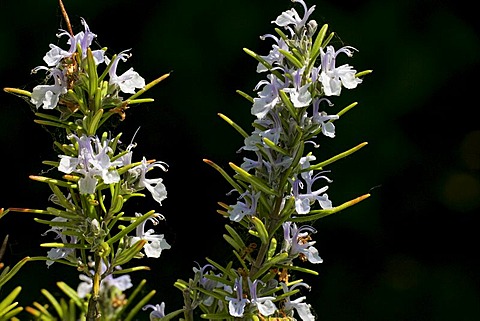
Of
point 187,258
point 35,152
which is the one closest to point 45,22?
point 35,152

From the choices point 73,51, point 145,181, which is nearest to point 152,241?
point 145,181

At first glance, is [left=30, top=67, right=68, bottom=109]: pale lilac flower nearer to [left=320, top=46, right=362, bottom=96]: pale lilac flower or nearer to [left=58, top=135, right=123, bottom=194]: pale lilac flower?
[left=58, top=135, right=123, bottom=194]: pale lilac flower

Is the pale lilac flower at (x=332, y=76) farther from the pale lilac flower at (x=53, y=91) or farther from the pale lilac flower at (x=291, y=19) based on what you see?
the pale lilac flower at (x=53, y=91)

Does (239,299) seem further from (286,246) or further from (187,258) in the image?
(187,258)

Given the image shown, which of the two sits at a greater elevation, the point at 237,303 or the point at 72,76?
the point at 72,76

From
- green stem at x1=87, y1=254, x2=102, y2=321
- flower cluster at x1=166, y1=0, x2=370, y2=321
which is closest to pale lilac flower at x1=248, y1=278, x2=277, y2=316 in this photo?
flower cluster at x1=166, y1=0, x2=370, y2=321

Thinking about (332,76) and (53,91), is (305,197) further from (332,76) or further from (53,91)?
(53,91)

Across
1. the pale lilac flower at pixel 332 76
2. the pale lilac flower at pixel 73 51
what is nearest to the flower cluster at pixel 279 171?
the pale lilac flower at pixel 332 76
